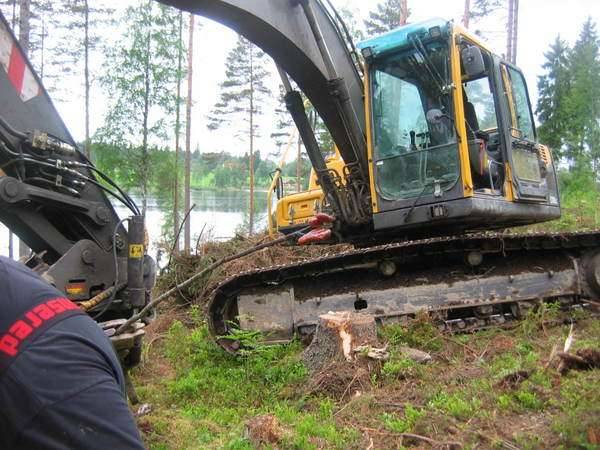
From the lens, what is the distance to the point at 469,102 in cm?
604

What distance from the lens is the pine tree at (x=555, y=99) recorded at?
29.3 metres

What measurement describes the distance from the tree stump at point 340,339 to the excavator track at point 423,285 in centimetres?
85

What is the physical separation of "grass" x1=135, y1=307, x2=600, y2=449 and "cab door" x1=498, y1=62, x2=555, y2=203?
1.36 meters

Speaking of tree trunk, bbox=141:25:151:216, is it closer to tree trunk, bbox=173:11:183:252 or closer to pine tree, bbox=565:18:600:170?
tree trunk, bbox=173:11:183:252

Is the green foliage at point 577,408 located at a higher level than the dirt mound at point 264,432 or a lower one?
higher

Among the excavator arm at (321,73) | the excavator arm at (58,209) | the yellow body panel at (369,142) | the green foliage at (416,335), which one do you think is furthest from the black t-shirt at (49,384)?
the yellow body panel at (369,142)

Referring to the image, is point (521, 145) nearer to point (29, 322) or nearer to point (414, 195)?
point (414, 195)

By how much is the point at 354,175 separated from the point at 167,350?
2.78 m

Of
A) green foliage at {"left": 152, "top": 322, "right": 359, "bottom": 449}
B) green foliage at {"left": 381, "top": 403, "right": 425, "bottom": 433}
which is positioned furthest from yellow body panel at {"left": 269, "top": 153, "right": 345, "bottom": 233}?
green foliage at {"left": 381, "top": 403, "right": 425, "bottom": 433}

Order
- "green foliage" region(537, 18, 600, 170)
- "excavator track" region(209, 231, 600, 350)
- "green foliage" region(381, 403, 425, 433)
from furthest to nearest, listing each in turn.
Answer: "green foliage" region(537, 18, 600, 170), "excavator track" region(209, 231, 600, 350), "green foliage" region(381, 403, 425, 433)

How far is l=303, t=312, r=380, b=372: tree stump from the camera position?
460 centimetres

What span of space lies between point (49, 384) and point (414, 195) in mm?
4675

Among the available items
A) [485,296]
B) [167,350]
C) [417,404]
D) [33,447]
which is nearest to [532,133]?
[485,296]

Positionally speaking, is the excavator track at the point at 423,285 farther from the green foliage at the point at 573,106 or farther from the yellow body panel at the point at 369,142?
the green foliage at the point at 573,106
